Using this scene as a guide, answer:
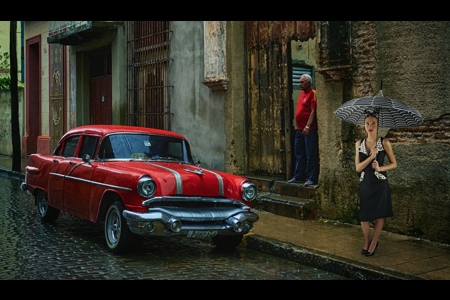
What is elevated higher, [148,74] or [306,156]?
[148,74]

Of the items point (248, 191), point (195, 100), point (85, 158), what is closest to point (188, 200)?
point (248, 191)

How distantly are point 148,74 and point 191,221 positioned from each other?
9000 millimetres

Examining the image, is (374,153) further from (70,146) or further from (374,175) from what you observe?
(70,146)

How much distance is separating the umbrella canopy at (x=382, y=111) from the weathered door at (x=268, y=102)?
13.1 feet

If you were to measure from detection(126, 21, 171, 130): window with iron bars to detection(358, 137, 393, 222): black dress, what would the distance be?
7961mm

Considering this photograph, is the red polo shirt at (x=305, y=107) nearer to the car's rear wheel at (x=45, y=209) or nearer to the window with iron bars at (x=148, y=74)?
the car's rear wheel at (x=45, y=209)

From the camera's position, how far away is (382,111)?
5926 mm

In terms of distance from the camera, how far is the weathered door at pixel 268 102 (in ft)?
33.1

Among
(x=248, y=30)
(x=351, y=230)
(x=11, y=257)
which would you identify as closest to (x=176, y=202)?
(x=11, y=257)

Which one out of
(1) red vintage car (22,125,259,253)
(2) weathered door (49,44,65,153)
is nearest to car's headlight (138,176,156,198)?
(1) red vintage car (22,125,259,253)

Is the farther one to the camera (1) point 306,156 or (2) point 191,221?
(1) point 306,156

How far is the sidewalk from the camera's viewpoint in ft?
17.6

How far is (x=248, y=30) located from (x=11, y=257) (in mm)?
7061

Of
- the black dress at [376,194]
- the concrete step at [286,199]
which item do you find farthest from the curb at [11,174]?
the black dress at [376,194]
